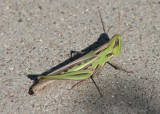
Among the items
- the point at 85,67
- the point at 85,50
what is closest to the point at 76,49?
the point at 85,50

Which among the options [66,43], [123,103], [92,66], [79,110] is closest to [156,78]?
[123,103]

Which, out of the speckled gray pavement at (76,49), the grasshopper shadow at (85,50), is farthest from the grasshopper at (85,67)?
the grasshopper shadow at (85,50)

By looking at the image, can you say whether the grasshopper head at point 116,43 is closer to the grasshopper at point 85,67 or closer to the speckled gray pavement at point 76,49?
the grasshopper at point 85,67

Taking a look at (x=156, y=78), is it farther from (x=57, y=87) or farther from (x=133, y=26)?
(x=57, y=87)

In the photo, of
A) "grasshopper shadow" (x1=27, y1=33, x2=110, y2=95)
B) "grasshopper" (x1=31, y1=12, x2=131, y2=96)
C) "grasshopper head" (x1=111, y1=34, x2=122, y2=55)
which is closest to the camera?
"grasshopper" (x1=31, y1=12, x2=131, y2=96)

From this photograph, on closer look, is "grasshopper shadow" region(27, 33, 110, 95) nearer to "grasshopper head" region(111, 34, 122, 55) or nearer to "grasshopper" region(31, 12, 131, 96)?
"grasshopper" region(31, 12, 131, 96)

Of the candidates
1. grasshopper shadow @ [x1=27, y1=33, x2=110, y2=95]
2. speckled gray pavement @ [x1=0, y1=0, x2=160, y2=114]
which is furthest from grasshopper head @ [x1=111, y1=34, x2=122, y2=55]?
grasshopper shadow @ [x1=27, y1=33, x2=110, y2=95]

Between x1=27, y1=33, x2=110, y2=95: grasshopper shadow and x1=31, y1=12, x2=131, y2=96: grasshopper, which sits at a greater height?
x1=31, y1=12, x2=131, y2=96: grasshopper
